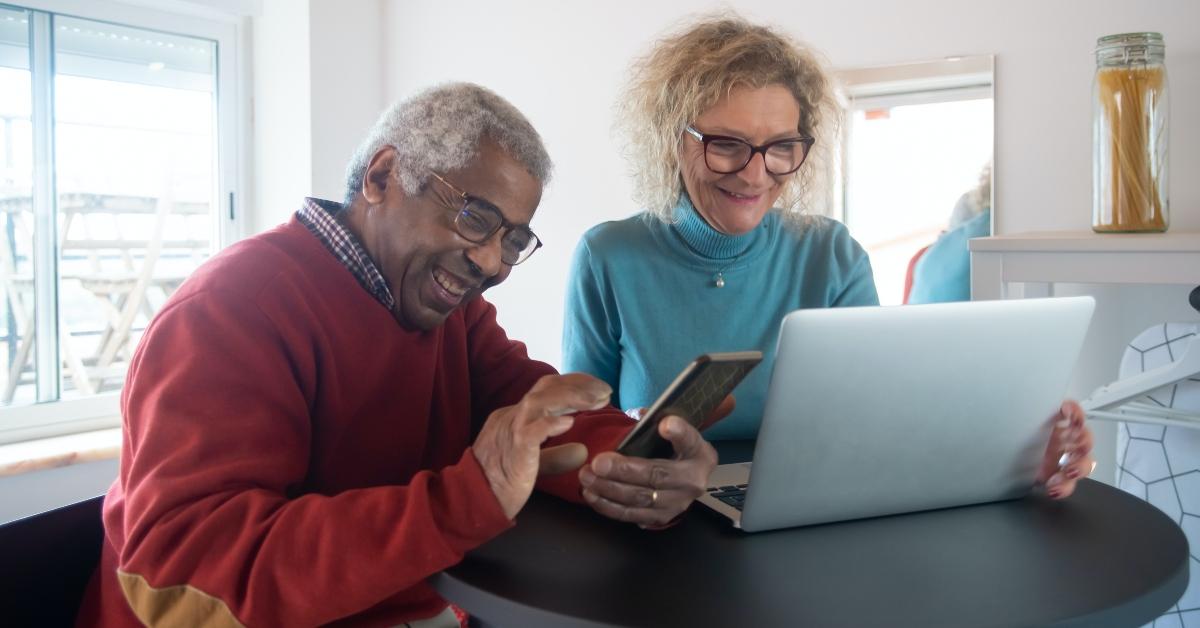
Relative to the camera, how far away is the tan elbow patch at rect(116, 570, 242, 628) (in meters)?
0.90

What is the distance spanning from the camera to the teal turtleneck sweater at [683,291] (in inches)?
73.1

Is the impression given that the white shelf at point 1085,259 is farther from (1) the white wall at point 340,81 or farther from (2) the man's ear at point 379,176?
(1) the white wall at point 340,81

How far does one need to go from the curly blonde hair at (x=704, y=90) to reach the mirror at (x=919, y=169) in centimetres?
54

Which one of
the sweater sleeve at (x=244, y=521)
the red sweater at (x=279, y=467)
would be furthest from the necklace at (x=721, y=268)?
the sweater sleeve at (x=244, y=521)

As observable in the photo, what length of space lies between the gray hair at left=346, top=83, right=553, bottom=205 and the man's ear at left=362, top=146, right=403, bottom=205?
1 centimetres

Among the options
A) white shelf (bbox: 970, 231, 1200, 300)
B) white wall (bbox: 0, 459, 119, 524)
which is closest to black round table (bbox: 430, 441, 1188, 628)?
white shelf (bbox: 970, 231, 1200, 300)

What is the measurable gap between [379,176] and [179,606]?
61cm

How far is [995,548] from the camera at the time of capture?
1019 mm

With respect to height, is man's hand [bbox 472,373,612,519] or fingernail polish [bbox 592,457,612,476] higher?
man's hand [bbox 472,373,612,519]

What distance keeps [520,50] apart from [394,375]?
7.13 ft

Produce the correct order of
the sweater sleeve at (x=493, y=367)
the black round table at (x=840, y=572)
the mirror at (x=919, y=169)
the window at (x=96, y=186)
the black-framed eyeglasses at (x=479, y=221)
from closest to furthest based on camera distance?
the black round table at (x=840, y=572)
the black-framed eyeglasses at (x=479, y=221)
the sweater sleeve at (x=493, y=367)
the mirror at (x=919, y=169)
the window at (x=96, y=186)

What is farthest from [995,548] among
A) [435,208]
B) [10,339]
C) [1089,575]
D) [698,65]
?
[10,339]

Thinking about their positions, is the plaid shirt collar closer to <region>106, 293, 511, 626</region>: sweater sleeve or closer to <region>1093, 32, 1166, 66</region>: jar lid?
<region>106, 293, 511, 626</region>: sweater sleeve

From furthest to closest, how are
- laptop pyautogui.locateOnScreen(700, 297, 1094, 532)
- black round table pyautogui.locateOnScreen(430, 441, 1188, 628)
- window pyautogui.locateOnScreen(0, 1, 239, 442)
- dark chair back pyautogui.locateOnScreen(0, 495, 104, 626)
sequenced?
1. window pyautogui.locateOnScreen(0, 1, 239, 442)
2. dark chair back pyautogui.locateOnScreen(0, 495, 104, 626)
3. laptop pyautogui.locateOnScreen(700, 297, 1094, 532)
4. black round table pyautogui.locateOnScreen(430, 441, 1188, 628)
